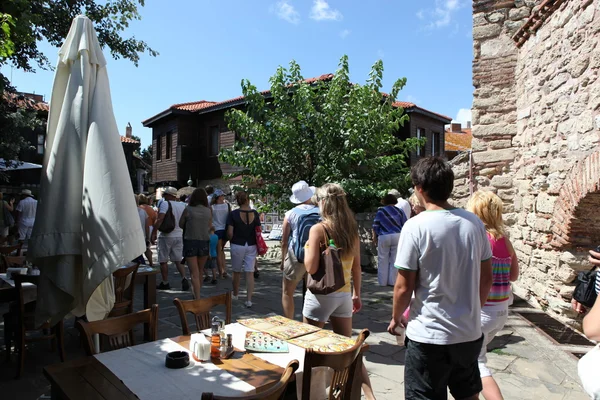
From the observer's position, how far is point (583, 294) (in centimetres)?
323

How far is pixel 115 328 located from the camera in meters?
2.73

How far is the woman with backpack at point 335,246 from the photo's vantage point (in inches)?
127

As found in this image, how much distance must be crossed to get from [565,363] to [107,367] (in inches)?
157

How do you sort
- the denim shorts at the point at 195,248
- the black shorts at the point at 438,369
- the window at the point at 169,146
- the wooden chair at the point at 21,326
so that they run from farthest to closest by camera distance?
the window at the point at 169,146
the denim shorts at the point at 195,248
the wooden chair at the point at 21,326
the black shorts at the point at 438,369

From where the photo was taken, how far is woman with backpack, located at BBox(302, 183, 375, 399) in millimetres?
3219

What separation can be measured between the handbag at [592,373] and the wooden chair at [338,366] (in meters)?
0.96

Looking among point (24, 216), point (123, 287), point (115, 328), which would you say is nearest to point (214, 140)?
point (24, 216)

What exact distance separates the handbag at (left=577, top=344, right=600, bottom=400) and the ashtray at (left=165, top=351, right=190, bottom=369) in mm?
1838

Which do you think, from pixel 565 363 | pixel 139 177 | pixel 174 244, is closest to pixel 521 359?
pixel 565 363

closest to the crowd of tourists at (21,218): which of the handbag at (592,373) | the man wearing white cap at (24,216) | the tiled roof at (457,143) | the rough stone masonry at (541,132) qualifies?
the man wearing white cap at (24,216)

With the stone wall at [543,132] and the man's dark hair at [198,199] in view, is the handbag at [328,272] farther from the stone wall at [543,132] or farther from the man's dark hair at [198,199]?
the man's dark hair at [198,199]

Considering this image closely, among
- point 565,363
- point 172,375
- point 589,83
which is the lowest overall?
point 565,363

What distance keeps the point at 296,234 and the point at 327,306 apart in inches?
35.8

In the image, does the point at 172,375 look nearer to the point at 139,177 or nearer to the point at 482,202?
the point at 482,202
